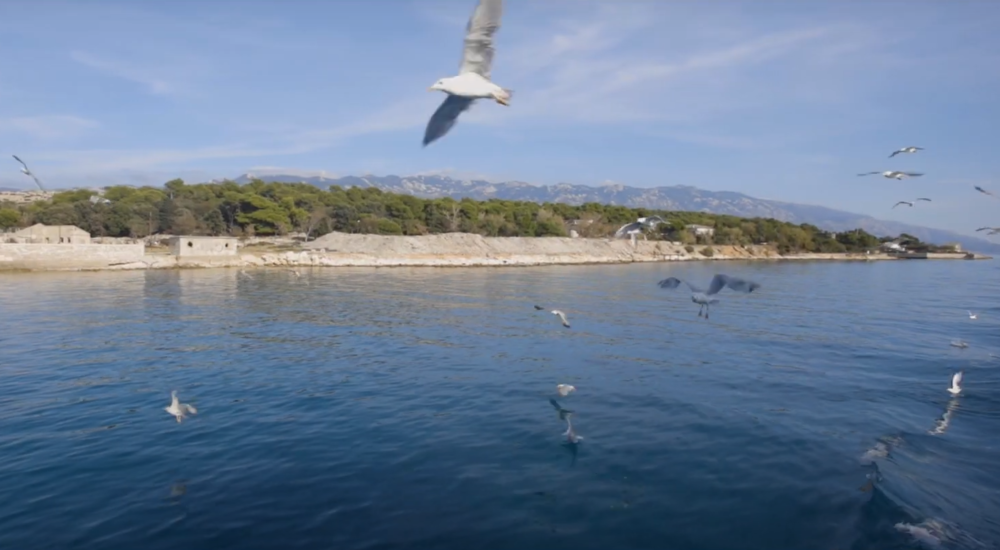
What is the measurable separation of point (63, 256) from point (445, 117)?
46.6m

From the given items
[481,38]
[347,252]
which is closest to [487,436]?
[481,38]

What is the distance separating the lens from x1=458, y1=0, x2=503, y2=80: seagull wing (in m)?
6.30

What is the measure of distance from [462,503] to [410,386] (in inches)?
231

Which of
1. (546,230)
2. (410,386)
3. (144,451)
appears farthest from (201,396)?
(546,230)

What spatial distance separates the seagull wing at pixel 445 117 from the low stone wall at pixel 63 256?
150 feet

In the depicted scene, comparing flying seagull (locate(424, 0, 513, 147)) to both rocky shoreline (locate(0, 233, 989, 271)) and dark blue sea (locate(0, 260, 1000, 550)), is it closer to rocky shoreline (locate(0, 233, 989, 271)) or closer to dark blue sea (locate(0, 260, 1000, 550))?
dark blue sea (locate(0, 260, 1000, 550))

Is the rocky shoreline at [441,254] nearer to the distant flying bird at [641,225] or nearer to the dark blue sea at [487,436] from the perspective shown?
the dark blue sea at [487,436]

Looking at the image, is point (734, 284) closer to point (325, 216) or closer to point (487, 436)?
point (487, 436)

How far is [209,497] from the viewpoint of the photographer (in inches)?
314

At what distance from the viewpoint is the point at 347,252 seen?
5722cm

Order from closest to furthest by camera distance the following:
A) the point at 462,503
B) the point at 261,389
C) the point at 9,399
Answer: the point at 462,503 → the point at 9,399 → the point at 261,389

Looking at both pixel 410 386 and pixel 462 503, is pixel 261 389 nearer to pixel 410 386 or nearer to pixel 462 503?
pixel 410 386

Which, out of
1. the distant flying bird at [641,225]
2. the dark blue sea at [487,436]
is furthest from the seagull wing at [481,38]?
the distant flying bird at [641,225]

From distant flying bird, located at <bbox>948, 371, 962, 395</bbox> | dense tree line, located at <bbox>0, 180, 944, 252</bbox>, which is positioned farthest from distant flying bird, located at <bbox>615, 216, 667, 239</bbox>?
dense tree line, located at <bbox>0, 180, 944, 252</bbox>
